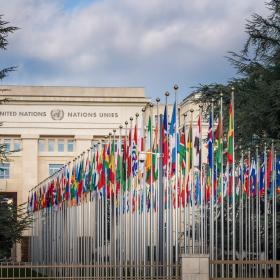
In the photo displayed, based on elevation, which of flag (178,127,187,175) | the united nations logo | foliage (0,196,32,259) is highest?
the united nations logo

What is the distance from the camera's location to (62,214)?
160 ft

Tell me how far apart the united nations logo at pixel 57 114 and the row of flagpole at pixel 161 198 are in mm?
39466

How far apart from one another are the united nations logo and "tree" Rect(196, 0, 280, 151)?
5146cm

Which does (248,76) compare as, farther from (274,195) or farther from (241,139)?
(274,195)

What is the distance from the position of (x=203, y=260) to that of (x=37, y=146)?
65.4 m

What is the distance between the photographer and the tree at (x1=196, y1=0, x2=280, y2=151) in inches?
1407

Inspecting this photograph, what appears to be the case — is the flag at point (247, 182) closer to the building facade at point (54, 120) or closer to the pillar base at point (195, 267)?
the pillar base at point (195, 267)

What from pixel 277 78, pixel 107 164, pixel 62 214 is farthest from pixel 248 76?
pixel 62 214

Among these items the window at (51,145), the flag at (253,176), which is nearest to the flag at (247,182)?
the flag at (253,176)

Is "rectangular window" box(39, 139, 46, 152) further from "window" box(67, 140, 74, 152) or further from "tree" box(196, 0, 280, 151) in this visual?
"tree" box(196, 0, 280, 151)

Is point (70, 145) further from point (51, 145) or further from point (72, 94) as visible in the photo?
point (72, 94)

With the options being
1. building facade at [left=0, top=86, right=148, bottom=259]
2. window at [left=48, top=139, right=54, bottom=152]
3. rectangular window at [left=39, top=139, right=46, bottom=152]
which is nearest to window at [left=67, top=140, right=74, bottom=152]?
building facade at [left=0, top=86, right=148, bottom=259]

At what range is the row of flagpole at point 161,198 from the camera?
29594mm

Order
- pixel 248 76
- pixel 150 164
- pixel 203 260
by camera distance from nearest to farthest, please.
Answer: pixel 203 260
pixel 150 164
pixel 248 76
